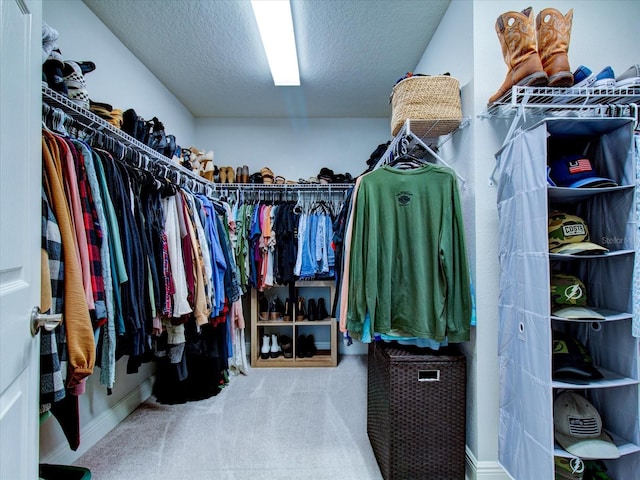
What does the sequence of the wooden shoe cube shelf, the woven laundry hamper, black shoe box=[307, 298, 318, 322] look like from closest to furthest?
the woven laundry hamper → the wooden shoe cube shelf → black shoe box=[307, 298, 318, 322]

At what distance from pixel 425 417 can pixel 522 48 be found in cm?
166

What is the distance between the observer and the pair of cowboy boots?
46.7 inches

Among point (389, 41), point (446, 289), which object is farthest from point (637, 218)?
point (389, 41)

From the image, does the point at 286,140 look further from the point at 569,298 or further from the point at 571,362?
the point at 571,362

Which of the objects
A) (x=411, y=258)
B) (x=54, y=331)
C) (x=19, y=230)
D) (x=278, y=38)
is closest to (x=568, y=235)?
(x=411, y=258)

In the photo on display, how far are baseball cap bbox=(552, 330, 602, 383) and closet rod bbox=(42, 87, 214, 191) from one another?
7.25 ft

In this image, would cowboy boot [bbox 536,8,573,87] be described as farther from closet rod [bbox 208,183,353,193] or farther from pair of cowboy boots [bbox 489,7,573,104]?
closet rod [bbox 208,183,353,193]

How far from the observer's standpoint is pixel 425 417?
141cm

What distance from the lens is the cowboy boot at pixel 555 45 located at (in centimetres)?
121

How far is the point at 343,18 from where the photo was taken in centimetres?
186

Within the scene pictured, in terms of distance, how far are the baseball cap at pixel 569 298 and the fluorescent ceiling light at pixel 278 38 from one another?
6.25 ft

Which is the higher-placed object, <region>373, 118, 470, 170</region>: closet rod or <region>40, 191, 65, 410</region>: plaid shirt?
<region>373, 118, 470, 170</region>: closet rod

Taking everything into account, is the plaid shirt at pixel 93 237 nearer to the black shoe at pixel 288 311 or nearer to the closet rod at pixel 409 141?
the closet rod at pixel 409 141

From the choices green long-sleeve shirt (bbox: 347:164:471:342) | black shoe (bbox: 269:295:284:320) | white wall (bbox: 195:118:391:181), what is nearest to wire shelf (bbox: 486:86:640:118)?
green long-sleeve shirt (bbox: 347:164:471:342)
